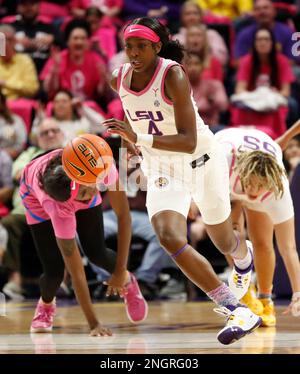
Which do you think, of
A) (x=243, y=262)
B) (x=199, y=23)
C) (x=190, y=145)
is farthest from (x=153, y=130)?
(x=199, y=23)

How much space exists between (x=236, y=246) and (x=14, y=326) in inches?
74.2

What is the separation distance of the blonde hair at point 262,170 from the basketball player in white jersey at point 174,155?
12.3 inches

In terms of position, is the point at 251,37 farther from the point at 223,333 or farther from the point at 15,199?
the point at 223,333

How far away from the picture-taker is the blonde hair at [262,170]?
575 cm

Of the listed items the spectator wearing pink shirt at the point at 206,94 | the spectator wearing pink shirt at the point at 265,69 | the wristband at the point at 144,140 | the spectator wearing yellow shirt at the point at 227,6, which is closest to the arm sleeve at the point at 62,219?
the wristband at the point at 144,140

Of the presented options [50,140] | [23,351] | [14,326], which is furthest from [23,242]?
[23,351]

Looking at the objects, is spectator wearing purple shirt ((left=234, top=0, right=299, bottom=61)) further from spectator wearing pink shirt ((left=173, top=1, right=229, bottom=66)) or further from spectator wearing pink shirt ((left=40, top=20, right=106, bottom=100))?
spectator wearing pink shirt ((left=40, top=20, right=106, bottom=100))

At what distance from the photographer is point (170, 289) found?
8875mm

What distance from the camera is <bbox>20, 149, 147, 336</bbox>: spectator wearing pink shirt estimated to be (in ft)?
18.4

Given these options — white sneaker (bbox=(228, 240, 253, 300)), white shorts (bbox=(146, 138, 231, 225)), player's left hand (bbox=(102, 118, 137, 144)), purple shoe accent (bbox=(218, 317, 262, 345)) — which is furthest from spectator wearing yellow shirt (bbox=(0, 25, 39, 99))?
purple shoe accent (bbox=(218, 317, 262, 345))

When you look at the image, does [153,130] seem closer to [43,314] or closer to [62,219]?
[62,219]

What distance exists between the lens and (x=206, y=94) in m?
9.98

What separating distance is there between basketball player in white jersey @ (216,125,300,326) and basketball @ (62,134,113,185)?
99 centimetres

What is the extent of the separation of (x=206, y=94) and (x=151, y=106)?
16.1 feet
